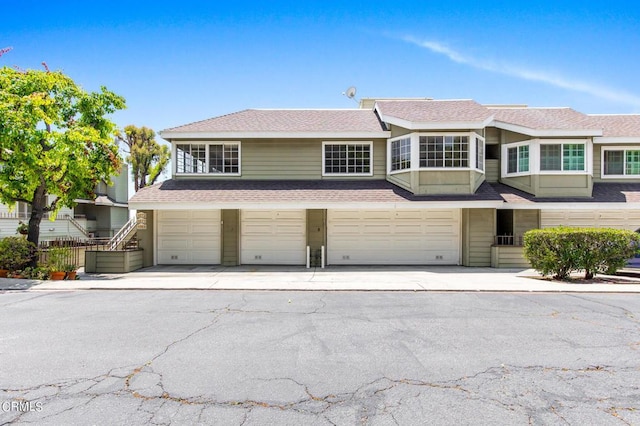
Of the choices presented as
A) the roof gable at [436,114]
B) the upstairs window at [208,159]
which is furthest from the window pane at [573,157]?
the upstairs window at [208,159]

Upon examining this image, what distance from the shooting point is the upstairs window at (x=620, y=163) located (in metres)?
16.5

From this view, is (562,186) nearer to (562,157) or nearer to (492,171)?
(562,157)

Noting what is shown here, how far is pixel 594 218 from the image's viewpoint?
51.4 feet

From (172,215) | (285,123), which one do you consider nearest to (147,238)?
(172,215)

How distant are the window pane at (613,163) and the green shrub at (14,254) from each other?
24.5 m

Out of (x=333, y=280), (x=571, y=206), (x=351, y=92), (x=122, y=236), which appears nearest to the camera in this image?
(x=333, y=280)

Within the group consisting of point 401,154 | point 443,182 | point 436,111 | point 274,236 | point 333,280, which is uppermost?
point 436,111

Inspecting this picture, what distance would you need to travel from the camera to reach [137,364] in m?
4.93


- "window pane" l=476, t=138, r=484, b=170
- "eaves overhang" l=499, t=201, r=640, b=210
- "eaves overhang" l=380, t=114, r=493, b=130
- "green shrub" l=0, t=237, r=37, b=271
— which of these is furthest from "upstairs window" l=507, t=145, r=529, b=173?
"green shrub" l=0, t=237, r=37, b=271

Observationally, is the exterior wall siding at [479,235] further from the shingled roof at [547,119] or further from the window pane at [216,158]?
the window pane at [216,158]

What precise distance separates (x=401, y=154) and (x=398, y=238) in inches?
146

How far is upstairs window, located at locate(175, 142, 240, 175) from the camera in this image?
16328mm

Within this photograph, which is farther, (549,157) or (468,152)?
(549,157)

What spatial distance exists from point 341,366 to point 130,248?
13345 mm
